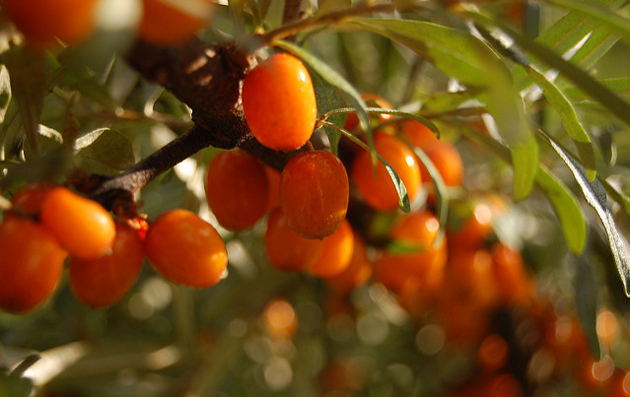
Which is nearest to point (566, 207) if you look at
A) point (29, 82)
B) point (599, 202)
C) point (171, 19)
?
point (599, 202)

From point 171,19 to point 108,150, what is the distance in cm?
33

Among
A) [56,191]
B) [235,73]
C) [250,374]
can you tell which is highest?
[235,73]

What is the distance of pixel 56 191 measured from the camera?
594mm

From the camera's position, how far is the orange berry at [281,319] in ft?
6.98

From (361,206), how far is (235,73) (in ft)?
1.96

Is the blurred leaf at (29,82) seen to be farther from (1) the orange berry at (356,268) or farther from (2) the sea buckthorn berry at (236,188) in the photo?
(1) the orange berry at (356,268)

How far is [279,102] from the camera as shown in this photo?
0.64m

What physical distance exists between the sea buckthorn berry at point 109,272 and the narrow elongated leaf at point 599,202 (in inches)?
23.0

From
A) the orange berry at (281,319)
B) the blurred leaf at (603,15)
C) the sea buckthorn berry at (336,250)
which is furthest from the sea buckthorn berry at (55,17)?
the orange berry at (281,319)

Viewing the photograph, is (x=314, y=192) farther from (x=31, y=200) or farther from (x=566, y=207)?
(x=566, y=207)

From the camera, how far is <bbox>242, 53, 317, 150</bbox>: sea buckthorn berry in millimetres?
640

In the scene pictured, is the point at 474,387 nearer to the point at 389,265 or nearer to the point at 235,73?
the point at 389,265

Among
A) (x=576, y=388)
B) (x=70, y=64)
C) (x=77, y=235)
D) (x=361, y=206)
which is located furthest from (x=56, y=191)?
(x=576, y=388)

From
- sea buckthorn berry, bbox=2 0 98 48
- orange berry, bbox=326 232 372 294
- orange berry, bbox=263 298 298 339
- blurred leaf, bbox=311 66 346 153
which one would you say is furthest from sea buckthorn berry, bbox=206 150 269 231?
orange berry, bbox=263 298 298 339
